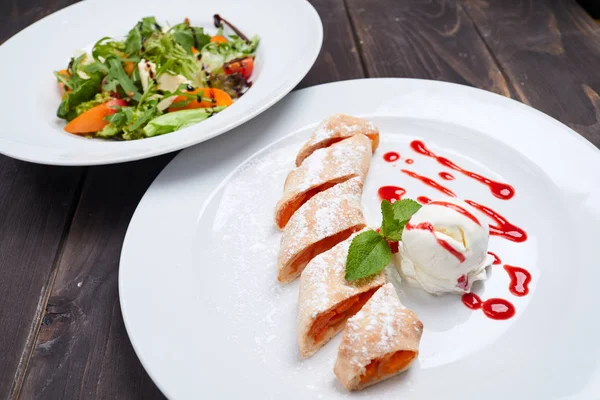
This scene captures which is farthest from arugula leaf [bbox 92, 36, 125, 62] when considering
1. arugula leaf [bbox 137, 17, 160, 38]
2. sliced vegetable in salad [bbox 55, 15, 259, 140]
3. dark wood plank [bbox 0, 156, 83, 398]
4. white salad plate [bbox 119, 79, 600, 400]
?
white salad plate [bbox 119, 79, 600, 400]

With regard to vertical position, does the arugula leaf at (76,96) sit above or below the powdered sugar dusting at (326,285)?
below

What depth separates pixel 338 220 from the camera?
5.79 ft

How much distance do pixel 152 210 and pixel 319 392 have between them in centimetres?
87

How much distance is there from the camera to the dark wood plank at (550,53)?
2340 millimetres

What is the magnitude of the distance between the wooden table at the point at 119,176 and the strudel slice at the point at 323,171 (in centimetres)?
59

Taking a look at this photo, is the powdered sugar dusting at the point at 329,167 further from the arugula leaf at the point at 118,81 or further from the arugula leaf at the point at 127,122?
the arugula leaf at the point at 118,81

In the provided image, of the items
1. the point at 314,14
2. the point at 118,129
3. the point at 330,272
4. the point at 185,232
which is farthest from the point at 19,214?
the point at 314,14

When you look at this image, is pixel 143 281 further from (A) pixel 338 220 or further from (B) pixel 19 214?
(B) pixel 19 214

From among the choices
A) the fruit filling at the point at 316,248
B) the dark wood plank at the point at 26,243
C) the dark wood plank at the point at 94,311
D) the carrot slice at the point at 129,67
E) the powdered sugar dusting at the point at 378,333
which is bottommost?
the dark wood plank at the point at 26,243

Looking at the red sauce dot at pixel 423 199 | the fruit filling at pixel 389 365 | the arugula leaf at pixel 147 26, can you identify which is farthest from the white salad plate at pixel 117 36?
the fruit filling at pixel 389 365

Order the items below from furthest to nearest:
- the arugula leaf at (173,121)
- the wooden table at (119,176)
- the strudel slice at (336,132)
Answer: the arugula leaf at (173,121) < the strudel slice at (336,132) < the wooden table at (119,176)

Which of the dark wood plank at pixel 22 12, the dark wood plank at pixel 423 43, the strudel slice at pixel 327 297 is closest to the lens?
the strudel slice at pixel 327 297

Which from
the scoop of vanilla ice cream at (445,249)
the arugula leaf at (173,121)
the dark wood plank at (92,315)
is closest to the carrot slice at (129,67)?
the arugula leaf at (173,121)

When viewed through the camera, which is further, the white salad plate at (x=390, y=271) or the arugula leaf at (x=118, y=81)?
the arugula leaf at (x=118, y=81)
